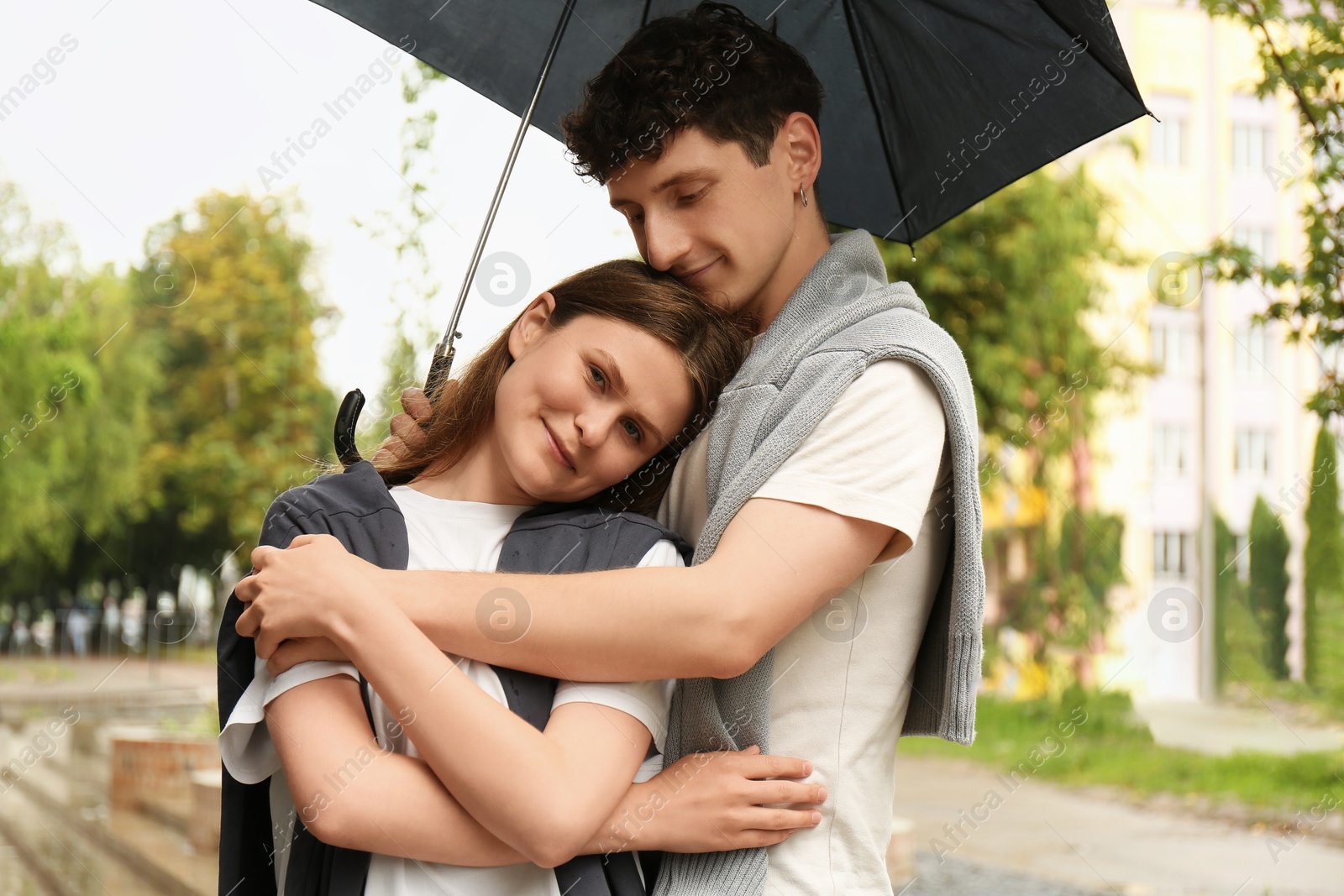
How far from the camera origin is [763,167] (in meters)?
1.69

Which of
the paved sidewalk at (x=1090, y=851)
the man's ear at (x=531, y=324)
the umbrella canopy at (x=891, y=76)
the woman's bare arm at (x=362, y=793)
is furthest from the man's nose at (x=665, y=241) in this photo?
the paved sidewalk at (x=1090, y=851)

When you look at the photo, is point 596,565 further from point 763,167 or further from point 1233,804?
point 1233,804

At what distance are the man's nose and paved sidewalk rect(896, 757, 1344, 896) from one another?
422 centimetres

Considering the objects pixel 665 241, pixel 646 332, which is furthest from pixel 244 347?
pixel 646 332

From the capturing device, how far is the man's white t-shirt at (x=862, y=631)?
4.39 feet

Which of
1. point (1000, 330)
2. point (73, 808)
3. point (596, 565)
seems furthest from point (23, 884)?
point (1000, 330)

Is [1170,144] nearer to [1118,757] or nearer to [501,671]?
[1118,757]

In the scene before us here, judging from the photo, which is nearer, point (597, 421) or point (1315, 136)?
point (597, 421)

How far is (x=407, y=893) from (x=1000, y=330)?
727 cm

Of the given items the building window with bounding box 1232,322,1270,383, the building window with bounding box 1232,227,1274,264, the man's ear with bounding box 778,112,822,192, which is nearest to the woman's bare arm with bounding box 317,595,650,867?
the man's ear with bounding box 778,112,822,192

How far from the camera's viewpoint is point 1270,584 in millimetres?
12469

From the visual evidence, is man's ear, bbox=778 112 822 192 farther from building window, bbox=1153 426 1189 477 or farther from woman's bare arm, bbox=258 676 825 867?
building window, bbox=1153 426 1189 477

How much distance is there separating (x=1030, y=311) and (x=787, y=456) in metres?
7.21

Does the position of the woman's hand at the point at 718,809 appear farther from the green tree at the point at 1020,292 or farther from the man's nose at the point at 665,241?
the green tree at the point at 1020,292
